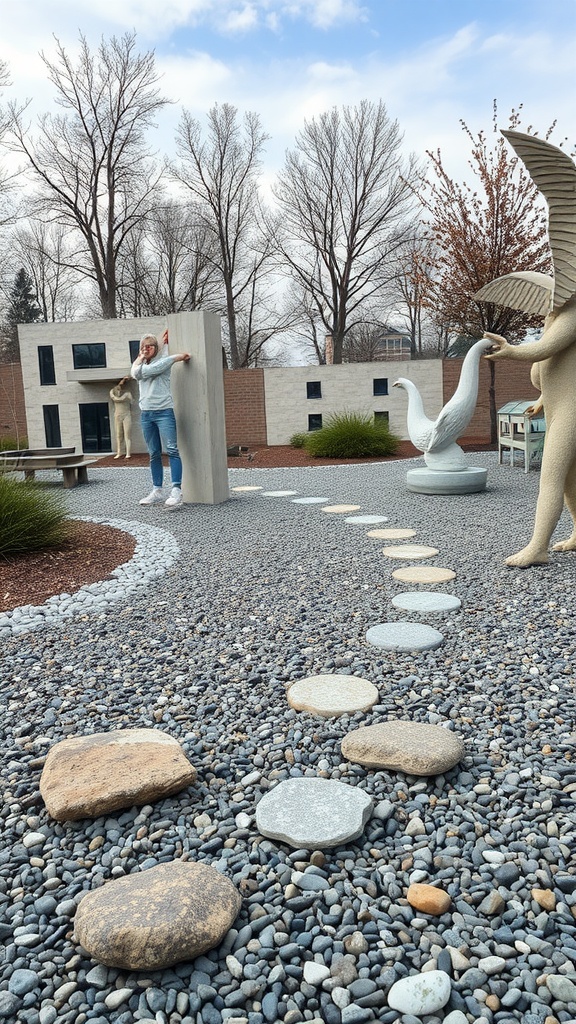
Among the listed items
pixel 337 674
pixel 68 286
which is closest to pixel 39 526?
pixel 337 674

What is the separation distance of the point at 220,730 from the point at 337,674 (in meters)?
0.61

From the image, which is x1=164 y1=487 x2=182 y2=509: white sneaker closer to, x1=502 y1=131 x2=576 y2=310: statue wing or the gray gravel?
the gray gravel

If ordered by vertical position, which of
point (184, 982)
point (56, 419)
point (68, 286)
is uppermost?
point (68, 286)

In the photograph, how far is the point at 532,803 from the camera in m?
1.76

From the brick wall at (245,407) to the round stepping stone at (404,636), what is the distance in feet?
45.5

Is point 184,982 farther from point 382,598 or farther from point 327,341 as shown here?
point 327,341

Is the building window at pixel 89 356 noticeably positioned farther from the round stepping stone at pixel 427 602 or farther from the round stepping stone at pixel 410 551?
the round stepping stone at pixel 427 602

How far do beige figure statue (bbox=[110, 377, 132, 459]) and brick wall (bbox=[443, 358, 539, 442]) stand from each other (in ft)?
27.1


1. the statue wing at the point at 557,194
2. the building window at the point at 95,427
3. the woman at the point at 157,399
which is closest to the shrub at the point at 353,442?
the woman at the point at 157,399

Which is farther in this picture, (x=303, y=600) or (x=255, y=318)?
(x=255, y=318)

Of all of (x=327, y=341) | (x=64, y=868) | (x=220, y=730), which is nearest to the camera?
(x=64, y=868)

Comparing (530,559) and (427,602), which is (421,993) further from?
(530,559)

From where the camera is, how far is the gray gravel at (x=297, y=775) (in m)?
1.23

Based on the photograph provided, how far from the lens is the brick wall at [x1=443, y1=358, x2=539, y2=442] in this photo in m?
16.3
